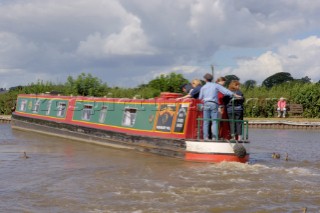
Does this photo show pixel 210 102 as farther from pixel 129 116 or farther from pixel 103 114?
pixel 103 114

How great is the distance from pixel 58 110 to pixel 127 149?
501cm

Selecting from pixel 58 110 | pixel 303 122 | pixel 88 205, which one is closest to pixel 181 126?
pixel 88 205

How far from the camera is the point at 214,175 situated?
744cm

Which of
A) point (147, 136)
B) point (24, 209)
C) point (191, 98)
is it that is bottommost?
point (24, 209)

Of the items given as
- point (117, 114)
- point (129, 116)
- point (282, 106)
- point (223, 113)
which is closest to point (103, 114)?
point (117, 114)

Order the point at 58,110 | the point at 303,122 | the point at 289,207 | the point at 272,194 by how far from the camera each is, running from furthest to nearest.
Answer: the point at 303,122
the point at 58,110
the point at 272,194
the point at 289,207

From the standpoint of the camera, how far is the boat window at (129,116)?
11898 millimetres

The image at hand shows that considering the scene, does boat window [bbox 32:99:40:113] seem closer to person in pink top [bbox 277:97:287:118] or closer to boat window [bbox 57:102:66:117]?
boat window [bbox 57:102:66:117]

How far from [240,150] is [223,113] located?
1.28 metres

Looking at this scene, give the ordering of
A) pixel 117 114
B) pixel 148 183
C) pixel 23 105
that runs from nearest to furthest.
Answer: pixel 148 183 < pixel 117 114 < pixel 23 105

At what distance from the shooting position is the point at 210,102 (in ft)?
30.4

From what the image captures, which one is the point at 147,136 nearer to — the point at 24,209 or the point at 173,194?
the point at 173,194

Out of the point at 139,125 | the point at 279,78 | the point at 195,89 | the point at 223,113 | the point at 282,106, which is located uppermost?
the point at 279,78

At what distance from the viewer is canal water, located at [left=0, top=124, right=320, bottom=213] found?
216 inches
